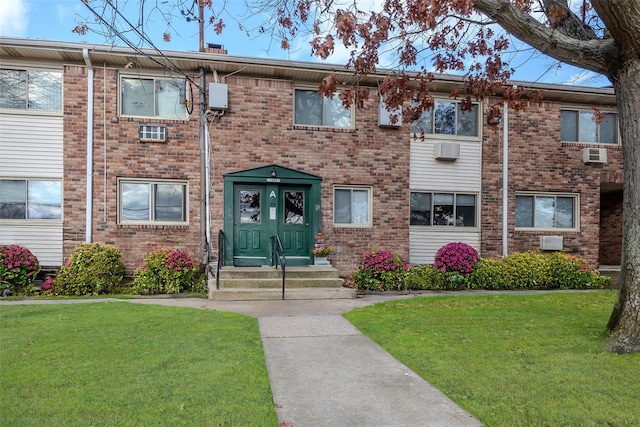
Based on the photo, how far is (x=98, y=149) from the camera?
9758mm

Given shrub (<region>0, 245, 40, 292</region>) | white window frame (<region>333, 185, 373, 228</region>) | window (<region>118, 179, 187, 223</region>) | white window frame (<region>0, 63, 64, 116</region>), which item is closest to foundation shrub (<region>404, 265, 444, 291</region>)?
white window frame (<region>333, 185, 373, 228</region>)

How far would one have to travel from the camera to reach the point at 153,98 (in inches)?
398

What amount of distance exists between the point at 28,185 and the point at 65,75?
280 cm

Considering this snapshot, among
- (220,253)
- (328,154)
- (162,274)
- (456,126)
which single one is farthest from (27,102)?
(456,126)

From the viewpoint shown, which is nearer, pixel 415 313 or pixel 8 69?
pixel 415 313

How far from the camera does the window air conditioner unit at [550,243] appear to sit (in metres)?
Result: 11.6

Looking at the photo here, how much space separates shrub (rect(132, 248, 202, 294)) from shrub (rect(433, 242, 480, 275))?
6.29 m

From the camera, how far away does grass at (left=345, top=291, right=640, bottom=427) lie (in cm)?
Result: 325

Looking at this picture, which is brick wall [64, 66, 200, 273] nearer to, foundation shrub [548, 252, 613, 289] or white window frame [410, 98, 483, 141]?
white window frame [410, 98, 483, 141]

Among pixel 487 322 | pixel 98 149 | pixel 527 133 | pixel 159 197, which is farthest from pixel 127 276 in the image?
pixel 527 133

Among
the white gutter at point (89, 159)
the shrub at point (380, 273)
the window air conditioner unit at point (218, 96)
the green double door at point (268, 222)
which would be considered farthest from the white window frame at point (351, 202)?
the white gutter at point (89, 159)

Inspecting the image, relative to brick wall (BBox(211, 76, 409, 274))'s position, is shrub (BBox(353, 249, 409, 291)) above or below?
below

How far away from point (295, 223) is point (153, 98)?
4.81 m

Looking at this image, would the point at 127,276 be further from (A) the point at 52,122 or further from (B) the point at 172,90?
(B) the point at 172,90
